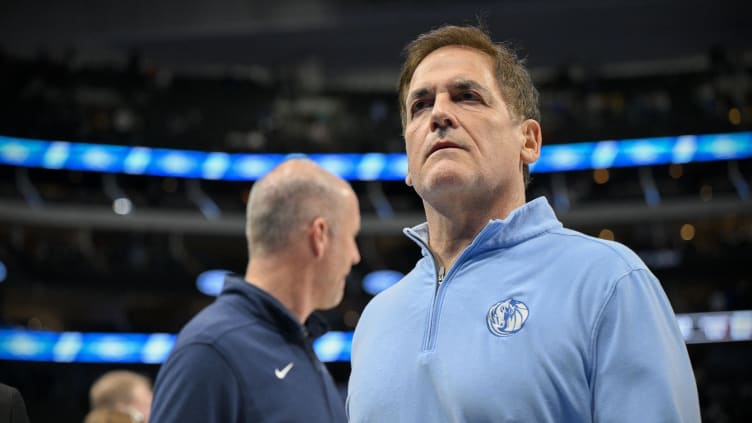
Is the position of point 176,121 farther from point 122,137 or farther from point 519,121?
point 519,121

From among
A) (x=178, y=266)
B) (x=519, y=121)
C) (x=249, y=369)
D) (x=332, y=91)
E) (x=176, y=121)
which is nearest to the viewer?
(x=519, y=121)

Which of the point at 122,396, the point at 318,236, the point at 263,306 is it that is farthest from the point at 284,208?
the point at 122,396

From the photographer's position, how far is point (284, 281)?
9.86ft

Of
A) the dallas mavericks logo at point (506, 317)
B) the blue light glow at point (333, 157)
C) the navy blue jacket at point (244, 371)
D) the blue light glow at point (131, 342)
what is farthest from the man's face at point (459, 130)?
the blue light glow at point (333, 157)

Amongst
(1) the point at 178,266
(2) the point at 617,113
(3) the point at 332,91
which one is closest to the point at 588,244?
(1) the point at 178,266

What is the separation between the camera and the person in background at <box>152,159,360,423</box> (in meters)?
2.42

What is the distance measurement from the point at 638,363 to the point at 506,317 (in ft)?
0.91

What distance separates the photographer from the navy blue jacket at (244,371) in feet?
7.84

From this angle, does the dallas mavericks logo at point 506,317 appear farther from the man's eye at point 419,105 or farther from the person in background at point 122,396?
the person in background at point 122,396

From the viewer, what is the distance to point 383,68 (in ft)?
80.1

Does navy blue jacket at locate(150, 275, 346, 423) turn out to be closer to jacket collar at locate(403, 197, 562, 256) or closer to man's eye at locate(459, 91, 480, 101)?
jacket collar at locate(403, 197, 562, 256)

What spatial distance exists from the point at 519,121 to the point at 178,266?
1780cm

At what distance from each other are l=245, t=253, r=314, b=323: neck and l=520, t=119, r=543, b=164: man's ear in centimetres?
111

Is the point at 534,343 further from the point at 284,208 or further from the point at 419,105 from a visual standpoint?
the point at 284,208
